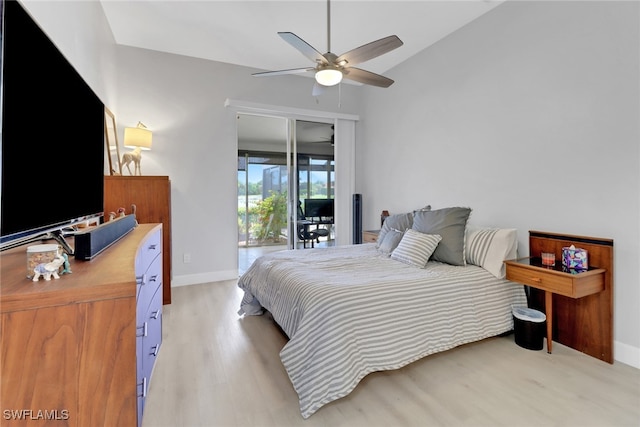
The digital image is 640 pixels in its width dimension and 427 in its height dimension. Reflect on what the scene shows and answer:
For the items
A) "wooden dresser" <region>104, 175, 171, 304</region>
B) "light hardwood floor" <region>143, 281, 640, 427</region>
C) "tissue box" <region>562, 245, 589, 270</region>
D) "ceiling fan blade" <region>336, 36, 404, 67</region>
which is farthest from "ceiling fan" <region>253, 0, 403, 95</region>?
"light hardwood floor" <region>143, 281, 640, 427</region>

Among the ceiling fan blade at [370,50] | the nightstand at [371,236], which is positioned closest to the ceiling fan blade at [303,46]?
the ceiling fan blade at [370,50]

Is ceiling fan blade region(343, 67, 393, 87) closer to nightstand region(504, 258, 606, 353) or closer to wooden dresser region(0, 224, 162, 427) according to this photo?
nightstand region(504, 258, 606, 353)

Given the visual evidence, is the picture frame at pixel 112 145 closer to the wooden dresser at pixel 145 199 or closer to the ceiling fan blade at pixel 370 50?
the wooden dresser at pixel 145 199

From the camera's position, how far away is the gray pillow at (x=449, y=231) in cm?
257

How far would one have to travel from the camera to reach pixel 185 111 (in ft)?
12.6

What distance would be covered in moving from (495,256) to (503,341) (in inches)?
26.1

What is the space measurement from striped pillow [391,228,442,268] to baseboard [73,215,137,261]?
2.09 m

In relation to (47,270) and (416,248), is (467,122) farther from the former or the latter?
(47,270)

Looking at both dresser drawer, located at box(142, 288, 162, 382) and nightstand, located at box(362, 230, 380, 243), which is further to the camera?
nightstand, located at box(362, 230, 380, 243)

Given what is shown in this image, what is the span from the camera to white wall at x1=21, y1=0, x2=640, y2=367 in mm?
2082

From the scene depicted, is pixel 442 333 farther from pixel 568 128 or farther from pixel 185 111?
pixel 185 111

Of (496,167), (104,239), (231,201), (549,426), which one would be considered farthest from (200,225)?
(549,426)

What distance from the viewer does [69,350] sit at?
81 centimetres

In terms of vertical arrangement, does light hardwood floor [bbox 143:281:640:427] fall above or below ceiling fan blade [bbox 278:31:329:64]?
below
